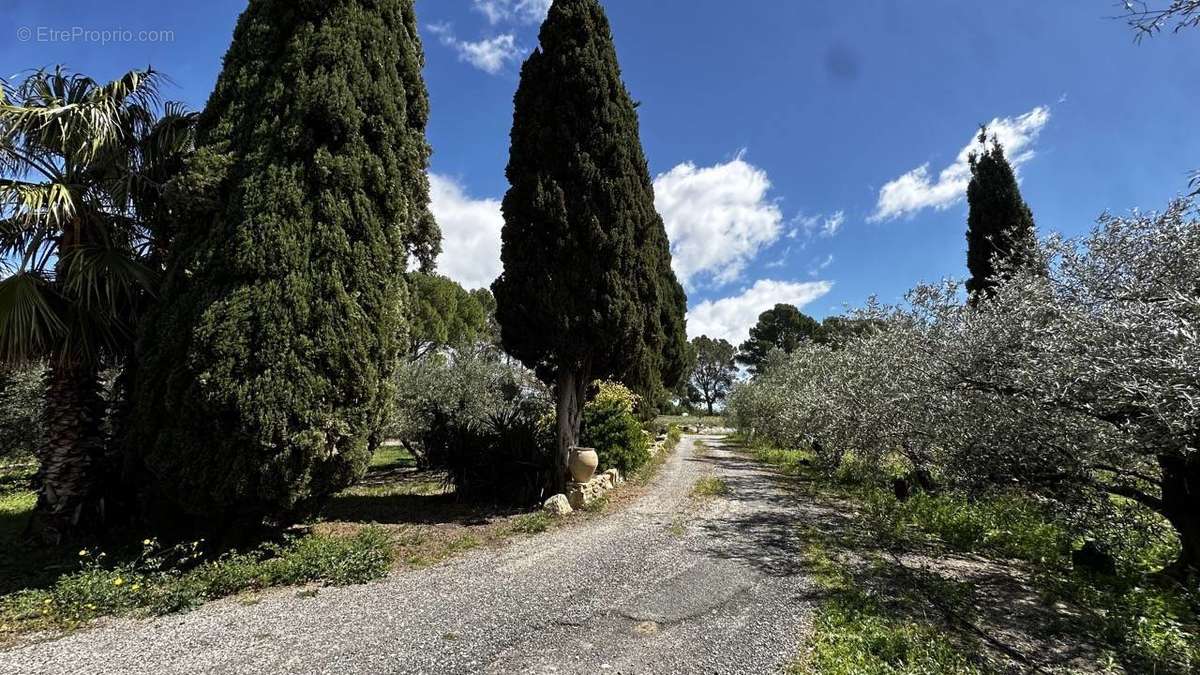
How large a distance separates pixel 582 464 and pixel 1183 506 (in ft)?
20.7

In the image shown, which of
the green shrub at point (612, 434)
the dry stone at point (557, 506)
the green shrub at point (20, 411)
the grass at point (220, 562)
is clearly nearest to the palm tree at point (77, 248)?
the grass at point (220, 562)

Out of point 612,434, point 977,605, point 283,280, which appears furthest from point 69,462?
point 977,605

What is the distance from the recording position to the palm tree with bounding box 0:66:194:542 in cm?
499

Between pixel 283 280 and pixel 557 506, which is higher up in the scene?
pixel 283 280

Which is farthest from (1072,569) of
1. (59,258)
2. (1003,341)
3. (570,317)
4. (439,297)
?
(439,297)

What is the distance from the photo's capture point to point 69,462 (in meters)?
5.42

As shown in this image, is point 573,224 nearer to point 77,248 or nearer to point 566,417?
point 566,417

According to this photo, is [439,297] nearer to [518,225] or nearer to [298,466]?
[518,225]

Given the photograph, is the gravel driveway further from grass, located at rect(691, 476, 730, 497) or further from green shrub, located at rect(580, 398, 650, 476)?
green shrub, located at rect(580, 398, 650, 476)

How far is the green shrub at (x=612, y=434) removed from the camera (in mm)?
9617

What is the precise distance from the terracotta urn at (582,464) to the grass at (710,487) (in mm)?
2195

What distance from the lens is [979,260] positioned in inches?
643

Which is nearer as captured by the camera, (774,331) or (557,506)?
(557,506)

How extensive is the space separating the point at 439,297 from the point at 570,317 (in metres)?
18.2
